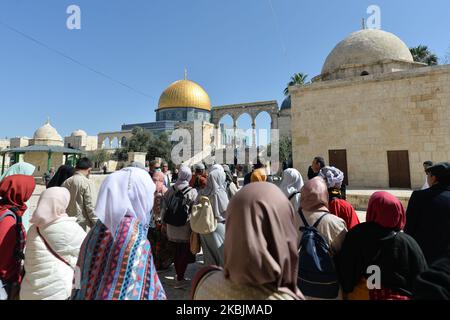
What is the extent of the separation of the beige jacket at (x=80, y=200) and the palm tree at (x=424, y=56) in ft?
88.5

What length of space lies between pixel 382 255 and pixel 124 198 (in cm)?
162

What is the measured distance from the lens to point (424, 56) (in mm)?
21578

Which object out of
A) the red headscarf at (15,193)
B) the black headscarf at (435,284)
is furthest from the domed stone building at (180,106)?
the black headscarf at (435,284)

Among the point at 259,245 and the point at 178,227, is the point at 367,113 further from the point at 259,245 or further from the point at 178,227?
the point at 259,245

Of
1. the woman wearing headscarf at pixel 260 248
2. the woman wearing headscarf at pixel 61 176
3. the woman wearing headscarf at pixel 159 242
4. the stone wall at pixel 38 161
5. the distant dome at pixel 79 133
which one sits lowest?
the woman wearing headscarf at pixel 159 242

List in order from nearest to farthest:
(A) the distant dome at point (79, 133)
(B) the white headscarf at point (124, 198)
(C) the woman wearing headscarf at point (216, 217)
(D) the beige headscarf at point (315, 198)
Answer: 1. (B) the white headscarf at point (124, 198)
2. (D) the beige headscarf at point (315, 198)
3. (C) the woman wearing headscarf at point (216, 217)
4. (A) the distant dome at point (79, 133)

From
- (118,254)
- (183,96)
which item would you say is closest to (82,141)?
(183,96)

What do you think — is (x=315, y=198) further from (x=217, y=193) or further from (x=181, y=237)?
(x=181, y=237)

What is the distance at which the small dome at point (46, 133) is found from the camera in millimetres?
35469

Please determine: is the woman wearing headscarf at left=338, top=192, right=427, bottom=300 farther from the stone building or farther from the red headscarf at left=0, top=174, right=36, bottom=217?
the stone building

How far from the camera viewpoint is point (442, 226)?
1854mm

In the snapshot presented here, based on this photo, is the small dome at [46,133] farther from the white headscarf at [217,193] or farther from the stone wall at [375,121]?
the white headscarf at [217,193]

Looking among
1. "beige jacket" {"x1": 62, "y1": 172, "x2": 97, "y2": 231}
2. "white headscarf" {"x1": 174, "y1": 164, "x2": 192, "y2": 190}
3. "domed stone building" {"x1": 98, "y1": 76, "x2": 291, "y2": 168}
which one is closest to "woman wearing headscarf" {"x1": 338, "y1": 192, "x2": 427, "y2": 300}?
"white headscarf" {"x1": 174, "y1": 164, "x2": 192, "y2": 190}

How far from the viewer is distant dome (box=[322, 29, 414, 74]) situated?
10422 mm
